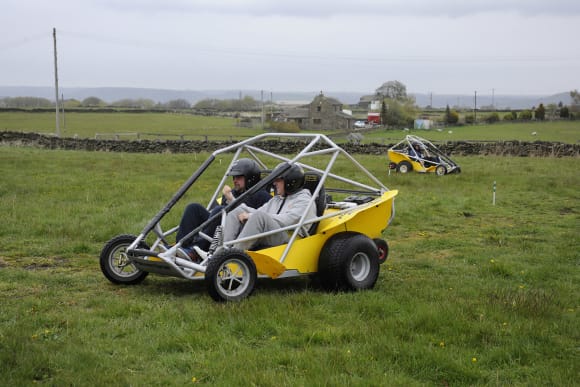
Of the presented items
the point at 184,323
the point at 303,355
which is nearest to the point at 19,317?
the point at 184,323

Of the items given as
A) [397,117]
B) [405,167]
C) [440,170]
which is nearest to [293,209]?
[440,170]

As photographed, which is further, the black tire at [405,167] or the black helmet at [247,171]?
the black tire at [405,167]

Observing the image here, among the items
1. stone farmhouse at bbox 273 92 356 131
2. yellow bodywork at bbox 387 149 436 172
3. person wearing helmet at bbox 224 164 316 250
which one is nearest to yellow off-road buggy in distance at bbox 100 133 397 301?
person wearing helmet at bbox 224 164 316 250

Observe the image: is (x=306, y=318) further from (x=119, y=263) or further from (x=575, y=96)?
(x=575, y=96)

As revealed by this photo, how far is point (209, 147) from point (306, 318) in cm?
3325

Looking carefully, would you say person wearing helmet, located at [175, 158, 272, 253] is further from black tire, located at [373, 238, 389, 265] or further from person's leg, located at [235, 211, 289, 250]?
black tire, located at [373, 238, 389, 265]

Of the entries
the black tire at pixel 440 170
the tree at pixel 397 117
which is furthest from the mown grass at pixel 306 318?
Result: the tree at pixel 397 117

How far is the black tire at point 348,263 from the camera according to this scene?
358 inches

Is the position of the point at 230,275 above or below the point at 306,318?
above

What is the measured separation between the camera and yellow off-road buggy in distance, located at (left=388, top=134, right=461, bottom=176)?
89.4ft

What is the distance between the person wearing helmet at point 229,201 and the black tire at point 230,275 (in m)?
0.95

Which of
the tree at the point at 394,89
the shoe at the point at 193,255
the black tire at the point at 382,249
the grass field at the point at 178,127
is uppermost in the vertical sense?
the tree at the point at 394,89

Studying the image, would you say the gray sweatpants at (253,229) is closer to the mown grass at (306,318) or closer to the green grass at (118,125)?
the mown grass at (306,318)

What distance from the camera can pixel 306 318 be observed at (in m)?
7.86
